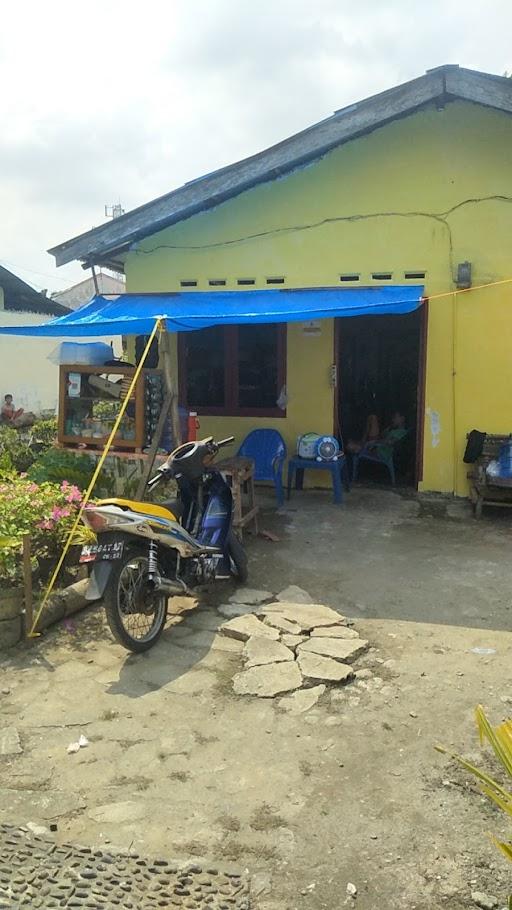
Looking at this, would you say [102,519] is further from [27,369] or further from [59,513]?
[27,369]

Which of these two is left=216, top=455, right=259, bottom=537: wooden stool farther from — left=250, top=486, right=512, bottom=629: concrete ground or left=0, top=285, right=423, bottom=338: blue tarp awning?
left=0, top=285, right=423, bottom=338: blue tarp awning

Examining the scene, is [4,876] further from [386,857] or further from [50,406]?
[50,406]

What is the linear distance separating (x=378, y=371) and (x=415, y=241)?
4155 millimetres

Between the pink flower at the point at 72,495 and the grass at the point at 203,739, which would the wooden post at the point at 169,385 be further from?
the grass at the point at 203,739

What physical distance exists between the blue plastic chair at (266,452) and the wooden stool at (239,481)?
1157 mm

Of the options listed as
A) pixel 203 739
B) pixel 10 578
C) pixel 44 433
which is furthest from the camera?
pixel 44 433

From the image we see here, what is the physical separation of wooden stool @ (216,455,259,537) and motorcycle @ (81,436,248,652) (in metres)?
0.92

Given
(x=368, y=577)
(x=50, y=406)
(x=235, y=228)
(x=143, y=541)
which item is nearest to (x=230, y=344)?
(x=235, y=228)

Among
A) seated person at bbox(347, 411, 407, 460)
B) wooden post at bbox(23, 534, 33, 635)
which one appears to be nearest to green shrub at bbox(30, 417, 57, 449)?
seated person at bbox(347, 411, 407, 460)

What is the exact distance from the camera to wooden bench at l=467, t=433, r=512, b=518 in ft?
22.7

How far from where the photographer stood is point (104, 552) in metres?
3.88

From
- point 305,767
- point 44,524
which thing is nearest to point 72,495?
point 44,524

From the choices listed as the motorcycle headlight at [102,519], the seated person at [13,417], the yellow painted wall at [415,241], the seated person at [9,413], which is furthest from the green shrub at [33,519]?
the seated person at [9,413]

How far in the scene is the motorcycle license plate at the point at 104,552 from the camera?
3877mm
